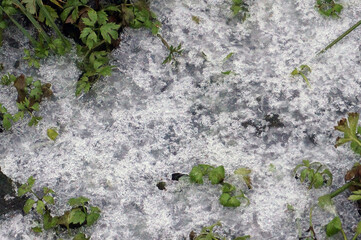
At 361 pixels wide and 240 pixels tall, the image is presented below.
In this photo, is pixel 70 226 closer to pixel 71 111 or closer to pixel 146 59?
pixel 71 111

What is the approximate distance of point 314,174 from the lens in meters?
2.38

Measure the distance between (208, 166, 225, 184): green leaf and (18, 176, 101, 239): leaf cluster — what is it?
0.64 meters

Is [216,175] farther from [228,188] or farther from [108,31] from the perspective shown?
[108,31]

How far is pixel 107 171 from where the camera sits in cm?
256

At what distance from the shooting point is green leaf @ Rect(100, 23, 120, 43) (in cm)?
269

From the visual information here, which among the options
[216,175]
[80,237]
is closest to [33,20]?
[80,237]

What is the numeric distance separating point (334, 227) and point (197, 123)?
95cm

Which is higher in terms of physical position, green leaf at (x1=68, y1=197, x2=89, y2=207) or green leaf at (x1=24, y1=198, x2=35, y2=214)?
green leaf at (x1=24, y1=198, x2=35, y2=214)

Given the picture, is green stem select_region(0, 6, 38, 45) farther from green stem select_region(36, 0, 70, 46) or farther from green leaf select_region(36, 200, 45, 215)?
green leaf select_region(36, 200, 45, 215)

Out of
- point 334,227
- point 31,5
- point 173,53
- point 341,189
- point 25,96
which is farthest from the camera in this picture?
point 173,53

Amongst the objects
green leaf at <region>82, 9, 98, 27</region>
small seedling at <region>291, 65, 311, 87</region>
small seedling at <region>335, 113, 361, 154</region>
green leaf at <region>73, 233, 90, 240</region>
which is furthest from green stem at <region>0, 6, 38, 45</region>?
small seedling at <region>335, 113, 361, 154</region>

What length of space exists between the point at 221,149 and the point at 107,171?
669 millimetres

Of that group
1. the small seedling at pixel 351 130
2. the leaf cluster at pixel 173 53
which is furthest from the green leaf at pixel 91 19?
the small seedling at pixel 351 130

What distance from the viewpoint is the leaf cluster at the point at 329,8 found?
2.89 metres
